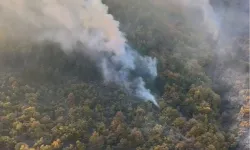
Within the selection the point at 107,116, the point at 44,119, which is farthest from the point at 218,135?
the point at 44,119

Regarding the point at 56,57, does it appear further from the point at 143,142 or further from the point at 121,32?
the point at 143,142

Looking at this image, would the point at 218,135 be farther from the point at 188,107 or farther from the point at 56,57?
the point at 56,57

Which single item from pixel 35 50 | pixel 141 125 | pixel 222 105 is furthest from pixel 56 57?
pixel 222 105

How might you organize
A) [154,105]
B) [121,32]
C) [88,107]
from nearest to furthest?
[88,107] < [154,105] < [121,32]

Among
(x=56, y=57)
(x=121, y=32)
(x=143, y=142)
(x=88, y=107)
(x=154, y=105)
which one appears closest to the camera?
(x=143, y=142)

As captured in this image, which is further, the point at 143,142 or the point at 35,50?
the point at 35,50

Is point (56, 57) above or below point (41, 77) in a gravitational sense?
above

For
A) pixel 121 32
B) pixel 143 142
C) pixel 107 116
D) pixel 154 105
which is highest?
pixel 121 32
